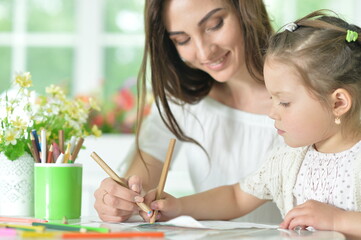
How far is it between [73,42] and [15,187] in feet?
10.1

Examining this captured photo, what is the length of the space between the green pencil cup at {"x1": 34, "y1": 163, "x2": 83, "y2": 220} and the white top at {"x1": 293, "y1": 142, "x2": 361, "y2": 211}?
1.85ft

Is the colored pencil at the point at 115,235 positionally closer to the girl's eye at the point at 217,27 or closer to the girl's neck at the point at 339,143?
the girl's neck at the point at 339,143

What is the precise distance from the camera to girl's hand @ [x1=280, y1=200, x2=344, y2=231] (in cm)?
135

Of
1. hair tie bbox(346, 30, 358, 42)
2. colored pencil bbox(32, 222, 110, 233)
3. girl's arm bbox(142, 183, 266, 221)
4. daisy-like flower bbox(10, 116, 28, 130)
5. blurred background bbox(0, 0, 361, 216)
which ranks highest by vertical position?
blurred background bbox(0, 0, 361, 216)

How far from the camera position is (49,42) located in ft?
15.4

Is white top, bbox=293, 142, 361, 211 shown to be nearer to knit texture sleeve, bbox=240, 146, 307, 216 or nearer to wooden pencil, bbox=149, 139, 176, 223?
knit texture sleeve, bbox=240, 146, 307, 216

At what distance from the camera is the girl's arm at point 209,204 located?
1.60 meters

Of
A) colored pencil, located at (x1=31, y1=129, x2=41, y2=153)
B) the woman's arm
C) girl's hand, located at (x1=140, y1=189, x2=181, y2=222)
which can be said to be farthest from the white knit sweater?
colored pencil, located at (x1=31, y1=129, x2=41, y2=153)

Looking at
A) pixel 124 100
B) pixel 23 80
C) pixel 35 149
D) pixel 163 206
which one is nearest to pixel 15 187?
pixel 35 149

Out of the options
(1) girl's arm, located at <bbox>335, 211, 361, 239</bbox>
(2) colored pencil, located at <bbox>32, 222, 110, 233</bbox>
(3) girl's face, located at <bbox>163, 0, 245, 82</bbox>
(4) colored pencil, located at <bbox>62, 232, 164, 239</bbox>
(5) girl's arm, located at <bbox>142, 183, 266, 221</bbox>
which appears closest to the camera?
(4) colored pencil, located at <bbox>62, 232, 164, 239</bbox>

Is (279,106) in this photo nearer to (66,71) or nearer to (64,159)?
(64,159)

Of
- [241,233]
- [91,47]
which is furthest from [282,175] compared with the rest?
[91,47]

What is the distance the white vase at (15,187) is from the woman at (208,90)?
1.47ft

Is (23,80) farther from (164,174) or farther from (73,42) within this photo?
(73,42)
